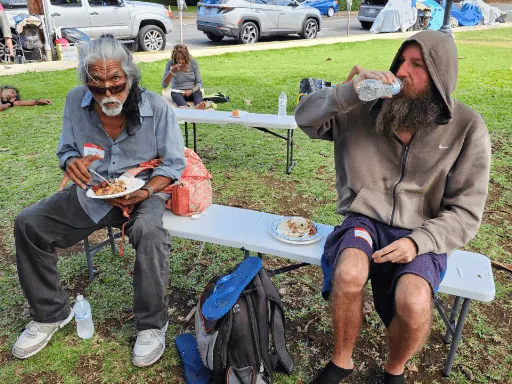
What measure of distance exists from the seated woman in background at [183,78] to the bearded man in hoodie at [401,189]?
4452mm

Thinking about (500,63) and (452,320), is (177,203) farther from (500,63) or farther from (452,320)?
(500,63)

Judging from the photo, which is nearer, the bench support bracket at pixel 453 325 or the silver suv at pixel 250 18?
the bench support bracket at pixel 453 325

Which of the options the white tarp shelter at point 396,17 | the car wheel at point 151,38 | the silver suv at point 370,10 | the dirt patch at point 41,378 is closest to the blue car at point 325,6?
the silver suv at point 370,10

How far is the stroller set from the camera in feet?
33.9

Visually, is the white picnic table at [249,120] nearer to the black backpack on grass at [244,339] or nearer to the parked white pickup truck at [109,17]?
the black backpack on grass at [244,339]

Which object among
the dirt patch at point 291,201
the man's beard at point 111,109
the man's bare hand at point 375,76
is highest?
the man's bare hand at point 375,76

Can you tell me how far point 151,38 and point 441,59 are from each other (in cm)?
1143

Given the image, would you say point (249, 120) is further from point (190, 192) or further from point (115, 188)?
point (115, 188)

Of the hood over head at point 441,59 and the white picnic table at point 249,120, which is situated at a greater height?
the hood over head at point 441,59

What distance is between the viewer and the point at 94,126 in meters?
2.71

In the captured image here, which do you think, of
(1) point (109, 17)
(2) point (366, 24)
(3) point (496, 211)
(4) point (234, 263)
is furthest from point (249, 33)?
(4) point (234, 263)

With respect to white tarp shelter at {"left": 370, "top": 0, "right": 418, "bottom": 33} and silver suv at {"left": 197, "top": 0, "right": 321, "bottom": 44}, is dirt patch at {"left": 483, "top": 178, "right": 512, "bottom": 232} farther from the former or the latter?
white tarp shelter at {"left": 370, "top": 0, "right": 418, "bottom": 33}

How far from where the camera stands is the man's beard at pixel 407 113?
2.21 meters

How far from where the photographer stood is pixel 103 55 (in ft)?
8.18
